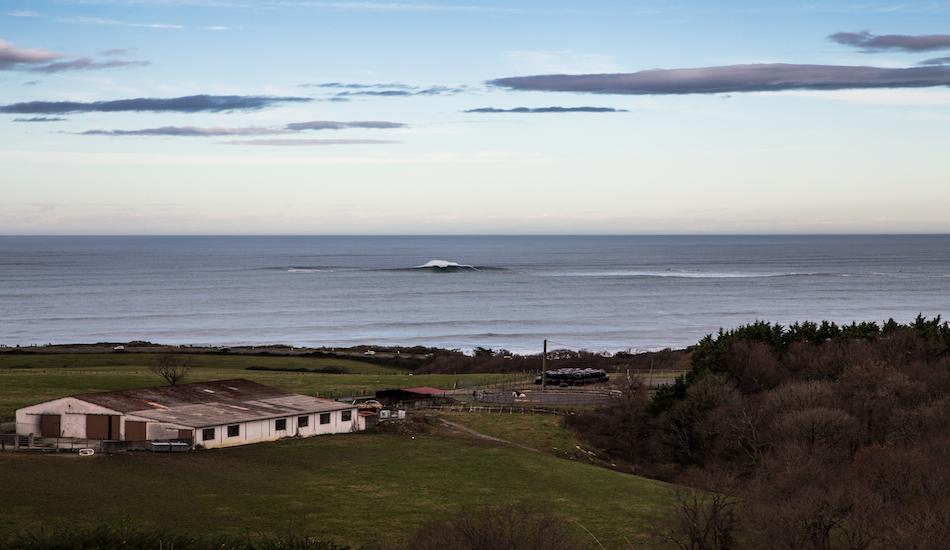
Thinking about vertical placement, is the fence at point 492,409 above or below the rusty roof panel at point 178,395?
below

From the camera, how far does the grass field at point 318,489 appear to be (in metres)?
31.2

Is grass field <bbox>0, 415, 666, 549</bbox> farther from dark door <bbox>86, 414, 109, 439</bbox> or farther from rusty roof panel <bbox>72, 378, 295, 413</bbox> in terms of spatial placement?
rusty roof panel <bbox>72, 378, 295, 413</bbox>

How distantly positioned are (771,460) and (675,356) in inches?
1874

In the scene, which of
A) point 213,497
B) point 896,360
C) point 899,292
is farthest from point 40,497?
point 899,292

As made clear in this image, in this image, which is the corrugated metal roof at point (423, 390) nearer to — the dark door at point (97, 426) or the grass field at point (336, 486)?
the grass field at point (336, 486)

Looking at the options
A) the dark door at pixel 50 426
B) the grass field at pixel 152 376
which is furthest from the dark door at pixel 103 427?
the grass field at pixel 152 376

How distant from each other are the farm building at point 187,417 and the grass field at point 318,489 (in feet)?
4.00

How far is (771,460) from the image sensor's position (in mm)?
40219

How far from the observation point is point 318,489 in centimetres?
3675

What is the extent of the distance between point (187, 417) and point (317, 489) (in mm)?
11436

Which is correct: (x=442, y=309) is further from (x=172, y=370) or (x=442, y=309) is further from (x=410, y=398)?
(x=410, y=398)

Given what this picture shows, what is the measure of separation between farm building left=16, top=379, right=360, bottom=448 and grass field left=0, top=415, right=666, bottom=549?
1.22 meters

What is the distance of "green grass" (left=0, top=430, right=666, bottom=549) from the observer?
3117cm

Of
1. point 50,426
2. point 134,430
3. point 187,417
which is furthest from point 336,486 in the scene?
point 50,426
